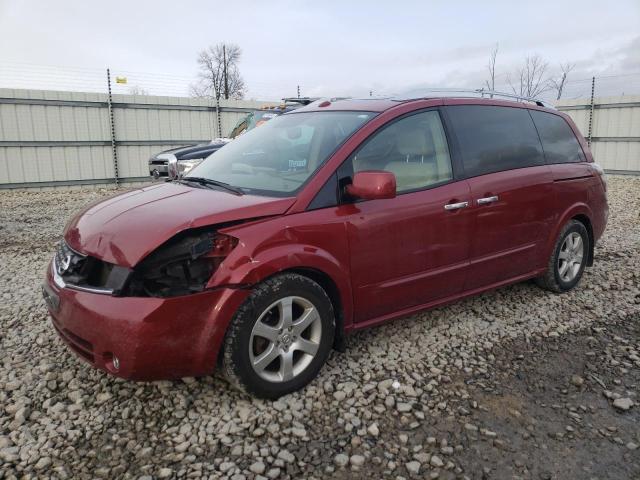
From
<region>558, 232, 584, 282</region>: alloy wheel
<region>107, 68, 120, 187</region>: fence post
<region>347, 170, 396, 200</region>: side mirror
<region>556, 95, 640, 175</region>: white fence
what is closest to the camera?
<region>347, 170, 396, 200</region>: side mirror

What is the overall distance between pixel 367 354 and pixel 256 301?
1.11m

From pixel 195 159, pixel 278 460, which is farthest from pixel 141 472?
pixel 195 159

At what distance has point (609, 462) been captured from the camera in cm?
240

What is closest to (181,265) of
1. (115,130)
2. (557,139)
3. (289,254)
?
(289,254)

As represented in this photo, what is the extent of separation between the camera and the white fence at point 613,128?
48.7ft

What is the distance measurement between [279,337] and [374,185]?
1.00 metres

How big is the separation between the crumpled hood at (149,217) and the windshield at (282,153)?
8.4 inches

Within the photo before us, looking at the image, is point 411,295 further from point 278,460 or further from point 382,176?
point 278,460

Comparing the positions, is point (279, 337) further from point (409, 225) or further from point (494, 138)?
point (494, 138)

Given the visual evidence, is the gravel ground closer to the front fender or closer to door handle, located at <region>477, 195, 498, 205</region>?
the front fender

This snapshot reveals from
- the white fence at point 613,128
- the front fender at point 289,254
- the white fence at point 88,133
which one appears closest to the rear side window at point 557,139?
the front fender at point 289,254

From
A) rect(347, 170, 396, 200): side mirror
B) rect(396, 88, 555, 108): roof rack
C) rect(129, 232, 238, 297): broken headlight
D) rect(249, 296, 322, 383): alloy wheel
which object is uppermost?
rect(396, 88, 555, 108): roof rack

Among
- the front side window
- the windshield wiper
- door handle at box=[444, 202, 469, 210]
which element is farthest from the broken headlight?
door handle at box=[444, 202, 469, 210]

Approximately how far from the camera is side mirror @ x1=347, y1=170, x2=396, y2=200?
291cm
